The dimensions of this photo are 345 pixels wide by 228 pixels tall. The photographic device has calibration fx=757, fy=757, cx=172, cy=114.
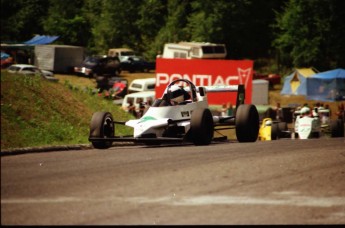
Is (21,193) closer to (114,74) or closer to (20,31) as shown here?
(20,31)

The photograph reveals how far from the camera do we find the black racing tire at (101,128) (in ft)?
25.9

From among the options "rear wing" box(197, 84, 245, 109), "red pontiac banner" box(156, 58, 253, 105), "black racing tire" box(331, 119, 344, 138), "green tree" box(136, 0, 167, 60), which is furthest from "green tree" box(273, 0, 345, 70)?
"green tree" box(136, 0, 167, 60)

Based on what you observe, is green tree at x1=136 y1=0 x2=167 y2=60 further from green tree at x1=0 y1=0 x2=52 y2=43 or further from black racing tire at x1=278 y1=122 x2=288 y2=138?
black racing tire at x1=278 y1=122 x2=288 y2=138

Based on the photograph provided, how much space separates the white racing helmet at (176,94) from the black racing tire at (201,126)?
4.13 feet

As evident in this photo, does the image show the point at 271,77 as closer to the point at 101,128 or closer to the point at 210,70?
the point at 210,70

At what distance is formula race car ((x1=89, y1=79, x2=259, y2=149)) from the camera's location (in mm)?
9320

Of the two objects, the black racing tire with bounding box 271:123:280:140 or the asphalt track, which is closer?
the asphalt track

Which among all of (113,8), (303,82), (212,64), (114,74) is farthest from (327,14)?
(113,8)

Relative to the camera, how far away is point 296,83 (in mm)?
58656

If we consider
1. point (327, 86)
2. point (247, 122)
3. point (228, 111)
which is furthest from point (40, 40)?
point (327, 86)

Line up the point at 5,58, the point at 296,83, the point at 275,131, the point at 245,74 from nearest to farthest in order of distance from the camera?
the point at 5,58 → the point at 245,74 → the point at 275,131 → the point at 296,83

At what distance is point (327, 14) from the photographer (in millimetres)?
66438

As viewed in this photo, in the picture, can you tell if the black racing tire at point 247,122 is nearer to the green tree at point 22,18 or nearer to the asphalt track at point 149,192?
the asphalt track at point 149,192

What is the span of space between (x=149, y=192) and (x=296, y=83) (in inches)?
2151
